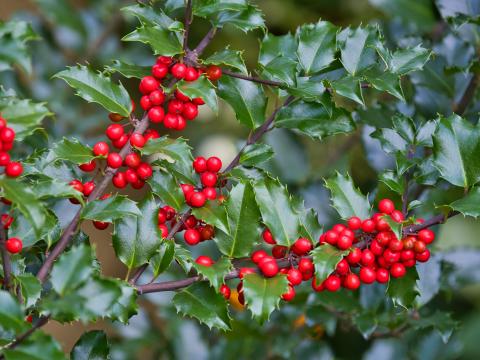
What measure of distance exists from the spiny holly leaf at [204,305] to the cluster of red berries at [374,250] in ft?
0.34

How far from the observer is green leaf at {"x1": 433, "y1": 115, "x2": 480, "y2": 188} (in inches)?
32.1

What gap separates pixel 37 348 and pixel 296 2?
1837mm

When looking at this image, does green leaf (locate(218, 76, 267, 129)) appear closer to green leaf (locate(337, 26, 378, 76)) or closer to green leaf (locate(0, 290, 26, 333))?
green leaf (locate(337, 26, 378, 76))

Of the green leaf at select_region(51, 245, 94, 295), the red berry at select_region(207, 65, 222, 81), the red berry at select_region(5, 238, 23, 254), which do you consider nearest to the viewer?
the green leaf at select_region(51, 245, 94, 295)

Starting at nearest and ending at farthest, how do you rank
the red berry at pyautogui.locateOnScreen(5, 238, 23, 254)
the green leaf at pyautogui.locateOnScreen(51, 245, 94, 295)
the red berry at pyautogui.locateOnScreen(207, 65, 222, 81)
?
the green leaf at pyautogui.locateOnScreen(51, 245, 94, 295), the red berry at pyautogui.locateOnScreen(5, 238, 23, 254), the red berry at pyautogui.locateOnScreen(207, 65, 222, 81)

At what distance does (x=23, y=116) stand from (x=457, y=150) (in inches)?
18.9

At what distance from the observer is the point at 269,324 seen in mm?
1441

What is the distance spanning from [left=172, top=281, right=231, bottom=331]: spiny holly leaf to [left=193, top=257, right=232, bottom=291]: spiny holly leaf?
0.10 feet

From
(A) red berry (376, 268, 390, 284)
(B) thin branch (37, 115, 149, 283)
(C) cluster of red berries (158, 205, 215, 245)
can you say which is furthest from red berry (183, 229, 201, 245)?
(A) red berry (376, 268, 390, 284)

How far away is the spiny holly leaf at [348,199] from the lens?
2.73 ft

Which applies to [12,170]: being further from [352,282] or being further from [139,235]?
[352,282]

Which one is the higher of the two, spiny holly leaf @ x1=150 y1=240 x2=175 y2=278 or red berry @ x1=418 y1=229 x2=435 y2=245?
red berry @ x1=418 y1=229 x2=435 y2=245

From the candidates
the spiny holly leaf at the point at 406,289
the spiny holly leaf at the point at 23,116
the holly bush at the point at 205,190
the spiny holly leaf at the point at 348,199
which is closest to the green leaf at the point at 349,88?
the holly bush at the point at 205,190

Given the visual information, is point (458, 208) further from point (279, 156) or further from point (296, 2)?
point (296, 2)
